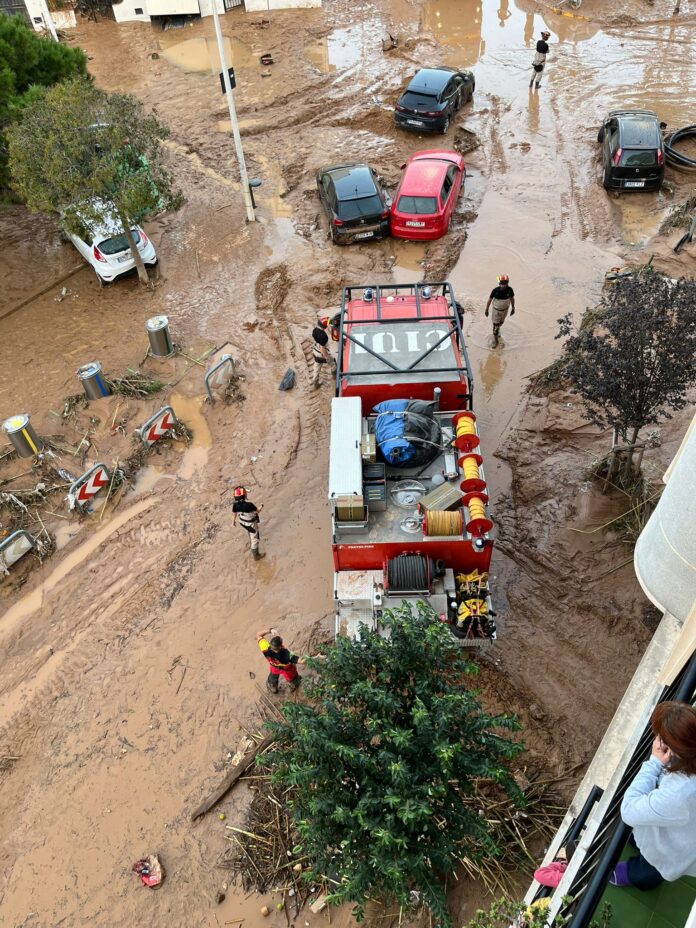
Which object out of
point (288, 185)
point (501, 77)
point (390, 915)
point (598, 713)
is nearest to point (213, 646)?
point (390, 915)

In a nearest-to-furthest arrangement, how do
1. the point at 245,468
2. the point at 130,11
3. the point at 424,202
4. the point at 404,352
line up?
the point at 404,352 < the point at 245,468 < the point at 424,202 < the point at 130,11

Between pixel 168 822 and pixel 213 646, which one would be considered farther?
pixel 213 646

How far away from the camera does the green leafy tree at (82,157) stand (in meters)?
12.7

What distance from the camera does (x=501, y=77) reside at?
2295 cm

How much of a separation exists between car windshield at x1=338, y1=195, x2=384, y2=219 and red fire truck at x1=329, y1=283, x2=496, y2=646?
23.9ft

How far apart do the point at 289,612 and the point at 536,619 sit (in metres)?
3.42

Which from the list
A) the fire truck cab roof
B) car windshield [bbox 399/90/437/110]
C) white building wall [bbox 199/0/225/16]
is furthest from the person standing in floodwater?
white building wall [bbox 199/0/225/16]

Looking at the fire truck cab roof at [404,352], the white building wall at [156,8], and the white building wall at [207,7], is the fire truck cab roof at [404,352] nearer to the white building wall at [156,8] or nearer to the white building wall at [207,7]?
the white building wall at [156,8]

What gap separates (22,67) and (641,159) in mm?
15397

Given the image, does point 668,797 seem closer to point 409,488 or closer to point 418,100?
point 409,488

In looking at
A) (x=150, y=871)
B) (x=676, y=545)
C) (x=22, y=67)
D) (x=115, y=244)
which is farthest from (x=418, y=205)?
(x=150, y=871)

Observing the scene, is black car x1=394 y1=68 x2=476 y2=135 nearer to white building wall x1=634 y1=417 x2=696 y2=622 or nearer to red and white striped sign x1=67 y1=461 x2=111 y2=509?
red and white striped sign x1=67 y1=461 x2=111 y2=509

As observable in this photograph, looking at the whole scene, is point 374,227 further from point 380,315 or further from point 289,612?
point 289,612

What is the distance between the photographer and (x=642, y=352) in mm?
8258
